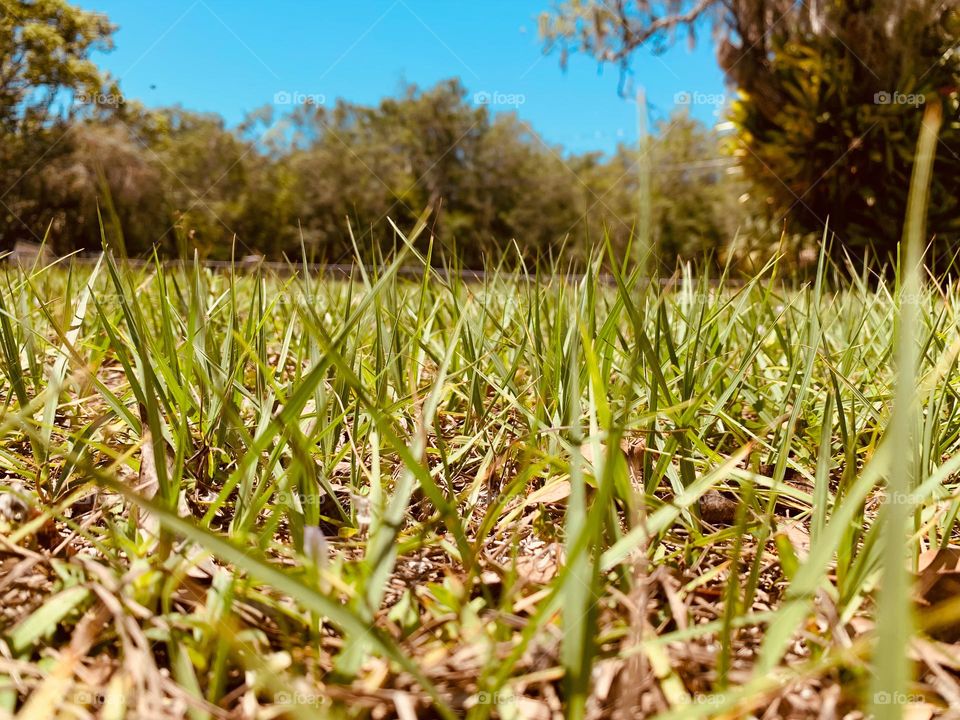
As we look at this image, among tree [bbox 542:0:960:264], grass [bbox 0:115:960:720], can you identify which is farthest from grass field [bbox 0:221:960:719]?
tree [bbox 542:0:960:264]

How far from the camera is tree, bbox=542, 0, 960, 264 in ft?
17.7

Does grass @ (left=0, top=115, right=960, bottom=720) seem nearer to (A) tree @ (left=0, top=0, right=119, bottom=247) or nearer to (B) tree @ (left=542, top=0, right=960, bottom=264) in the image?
(B) tree @ (left=542, top=0, right=960, bottom=264)

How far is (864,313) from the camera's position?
43.5 inches

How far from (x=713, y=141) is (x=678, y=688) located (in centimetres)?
3174

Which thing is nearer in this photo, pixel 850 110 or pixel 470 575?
pixel 470 575

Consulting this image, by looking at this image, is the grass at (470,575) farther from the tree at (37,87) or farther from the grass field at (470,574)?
the tree at (37,87)

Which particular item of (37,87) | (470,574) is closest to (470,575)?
(470,574)

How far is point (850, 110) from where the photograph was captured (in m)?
5.52

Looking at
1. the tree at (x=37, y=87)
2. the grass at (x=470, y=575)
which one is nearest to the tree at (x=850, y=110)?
the grass at (x=470, y=575)

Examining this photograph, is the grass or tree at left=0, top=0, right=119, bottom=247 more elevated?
tree at left=0, top=0, right=119, bottom=247

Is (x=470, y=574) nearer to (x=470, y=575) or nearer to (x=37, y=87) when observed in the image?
(x=470, y=575)

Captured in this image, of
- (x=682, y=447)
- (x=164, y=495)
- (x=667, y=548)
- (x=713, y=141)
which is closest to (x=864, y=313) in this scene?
(x=682, y=447)

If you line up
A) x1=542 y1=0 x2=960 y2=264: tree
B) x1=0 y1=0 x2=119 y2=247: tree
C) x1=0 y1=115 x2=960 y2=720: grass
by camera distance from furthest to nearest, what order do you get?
x1=0 y1=0 x2=119 y2=247: tree < x1=542 y1=0 x2=960 y2=264: tree < x1=0 y1=115 x2=960 y2=720: grass

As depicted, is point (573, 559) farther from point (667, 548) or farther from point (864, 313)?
point (864, 313)
